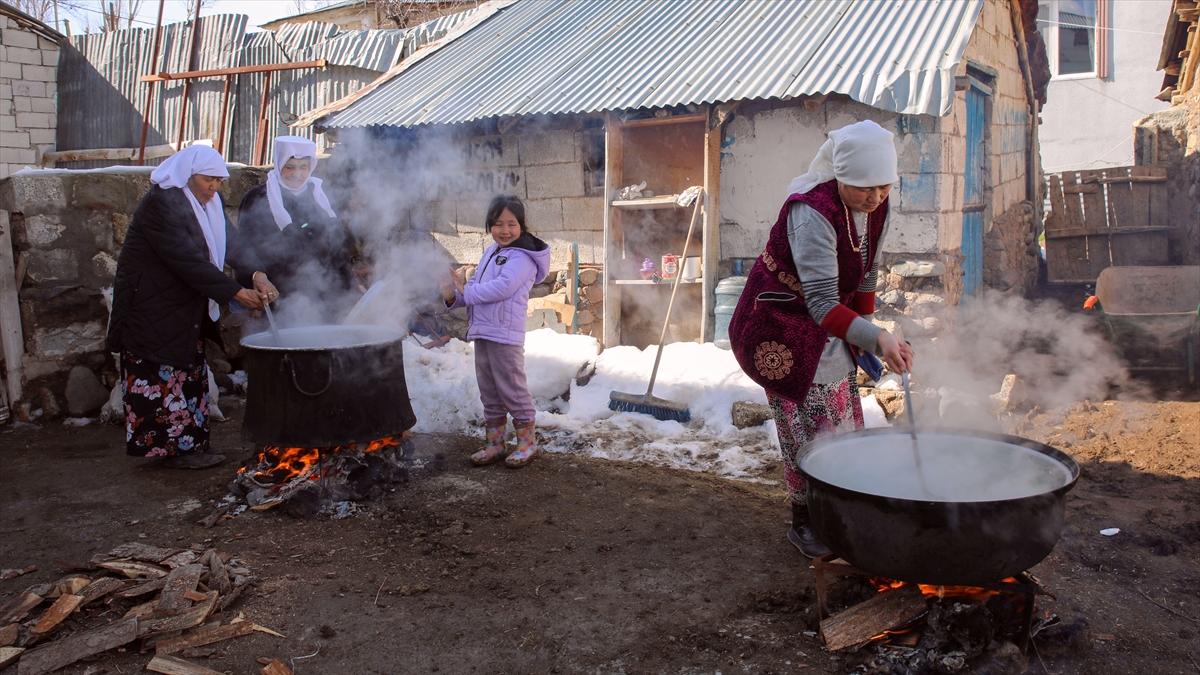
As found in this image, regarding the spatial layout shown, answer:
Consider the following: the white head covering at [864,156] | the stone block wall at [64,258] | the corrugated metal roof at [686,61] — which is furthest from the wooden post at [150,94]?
the white head covering at [864,156]

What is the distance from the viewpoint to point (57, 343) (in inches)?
252

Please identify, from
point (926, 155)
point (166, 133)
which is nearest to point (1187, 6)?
point (926, 155)

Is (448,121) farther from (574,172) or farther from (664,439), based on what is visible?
(664,439)

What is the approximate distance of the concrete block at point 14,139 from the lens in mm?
13766

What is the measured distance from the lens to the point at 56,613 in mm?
3238

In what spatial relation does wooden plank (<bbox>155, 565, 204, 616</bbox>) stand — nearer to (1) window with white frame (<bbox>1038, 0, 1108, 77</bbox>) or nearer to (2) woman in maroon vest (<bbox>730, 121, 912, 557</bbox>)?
(2) woman in maroon vest (<bbox>730, 121, 912, 557</bbox>)

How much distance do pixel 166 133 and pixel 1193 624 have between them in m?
15.6

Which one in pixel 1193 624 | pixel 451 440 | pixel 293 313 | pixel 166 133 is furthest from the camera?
pixel 166 133

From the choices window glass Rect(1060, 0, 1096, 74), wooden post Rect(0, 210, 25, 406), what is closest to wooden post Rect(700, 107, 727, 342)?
wooden post Rect(0, 210, 25, 406)

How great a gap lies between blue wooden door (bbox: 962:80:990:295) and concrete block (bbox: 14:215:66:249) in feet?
25.7

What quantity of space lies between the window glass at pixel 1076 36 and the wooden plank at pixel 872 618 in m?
19.3

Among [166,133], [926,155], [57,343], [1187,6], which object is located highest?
[1187,6]

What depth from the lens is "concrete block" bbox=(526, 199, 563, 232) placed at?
8836 millimetres

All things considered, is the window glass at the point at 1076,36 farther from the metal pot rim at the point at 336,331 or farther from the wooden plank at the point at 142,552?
the wooden plank at the point at 142,552
